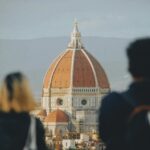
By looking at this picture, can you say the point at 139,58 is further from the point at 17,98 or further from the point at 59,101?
the point at 59,101

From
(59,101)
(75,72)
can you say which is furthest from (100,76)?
(59,101)

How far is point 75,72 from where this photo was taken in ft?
359

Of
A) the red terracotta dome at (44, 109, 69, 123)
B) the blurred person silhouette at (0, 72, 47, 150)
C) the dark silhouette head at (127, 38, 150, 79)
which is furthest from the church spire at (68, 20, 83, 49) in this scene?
the dark silhouette head at (127, 38, 150, 79)

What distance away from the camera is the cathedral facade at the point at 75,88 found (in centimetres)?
10994

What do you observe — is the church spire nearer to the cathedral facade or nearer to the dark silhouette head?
the cathedral facade

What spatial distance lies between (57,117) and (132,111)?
314ft

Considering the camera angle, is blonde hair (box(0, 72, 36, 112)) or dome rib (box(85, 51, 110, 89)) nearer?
blonde hair (box(0, 72, 36, 112))

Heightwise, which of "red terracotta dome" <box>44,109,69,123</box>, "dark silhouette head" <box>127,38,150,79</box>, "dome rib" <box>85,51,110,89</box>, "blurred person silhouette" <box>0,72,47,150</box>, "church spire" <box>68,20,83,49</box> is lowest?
"red terracotta dome" <box>44,109,69,123</box>

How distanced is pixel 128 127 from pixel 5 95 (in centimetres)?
91

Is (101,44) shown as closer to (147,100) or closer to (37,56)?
(37,56)

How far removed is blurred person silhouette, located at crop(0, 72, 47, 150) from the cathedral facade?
9819cm

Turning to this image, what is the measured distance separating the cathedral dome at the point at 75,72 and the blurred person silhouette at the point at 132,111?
101 meters

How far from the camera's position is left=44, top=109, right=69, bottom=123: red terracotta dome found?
10344 cm

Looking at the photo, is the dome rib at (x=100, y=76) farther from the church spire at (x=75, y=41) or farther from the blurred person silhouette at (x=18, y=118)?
the blurred person silhouette at (x=18, y=118)
